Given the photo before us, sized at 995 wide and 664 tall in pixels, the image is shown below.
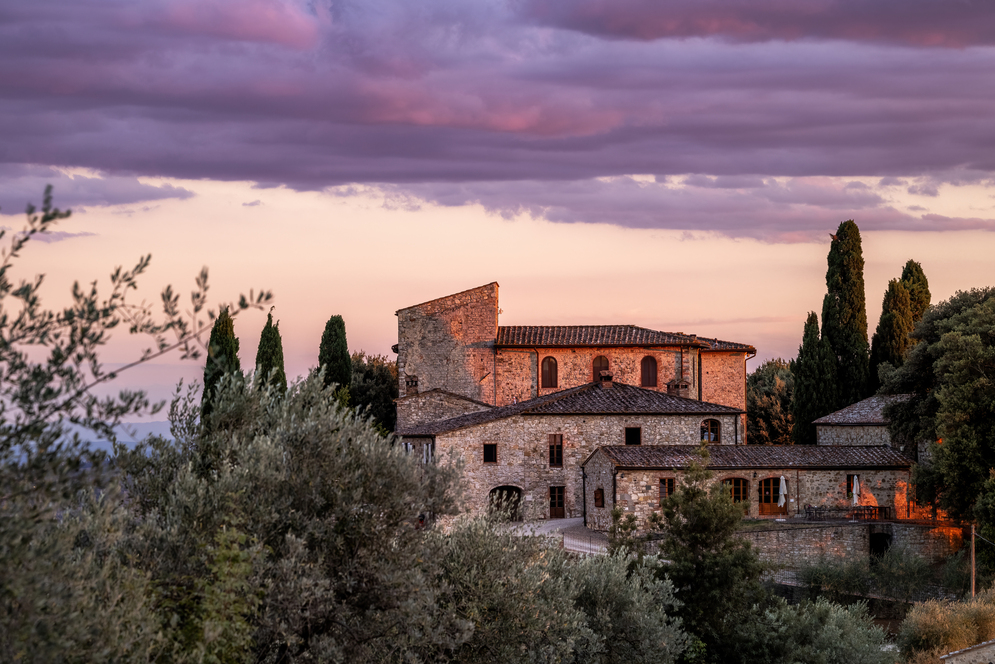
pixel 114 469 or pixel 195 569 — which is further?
pixel 195 569

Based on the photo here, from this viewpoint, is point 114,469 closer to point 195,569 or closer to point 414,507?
point 195,569

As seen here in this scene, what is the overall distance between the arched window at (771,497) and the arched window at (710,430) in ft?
12.9

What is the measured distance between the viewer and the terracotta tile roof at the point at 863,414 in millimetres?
37656

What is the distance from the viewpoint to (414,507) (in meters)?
10.0

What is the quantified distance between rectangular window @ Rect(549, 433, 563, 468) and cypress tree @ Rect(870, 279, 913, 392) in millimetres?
17519

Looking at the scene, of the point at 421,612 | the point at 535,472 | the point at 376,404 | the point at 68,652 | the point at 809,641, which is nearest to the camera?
the point at 68,652

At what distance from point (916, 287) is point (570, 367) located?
18.6 m

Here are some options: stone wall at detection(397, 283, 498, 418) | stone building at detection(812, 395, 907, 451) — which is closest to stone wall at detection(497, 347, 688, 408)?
stone wall at detection(397, 283, 498, 418)

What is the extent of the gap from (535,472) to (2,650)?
1155 inches

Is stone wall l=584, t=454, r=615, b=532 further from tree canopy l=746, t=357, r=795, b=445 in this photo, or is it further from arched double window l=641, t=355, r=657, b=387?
tree canopy l=746, t=357, r=795, b=445

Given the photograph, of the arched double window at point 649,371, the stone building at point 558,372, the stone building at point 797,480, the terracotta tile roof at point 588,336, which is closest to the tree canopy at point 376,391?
the stone building at point 558,372

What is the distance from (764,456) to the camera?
3319 cm

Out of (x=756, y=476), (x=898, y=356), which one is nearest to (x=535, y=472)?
(x=756, y=476)

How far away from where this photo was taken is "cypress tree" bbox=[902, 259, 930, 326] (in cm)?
4800
